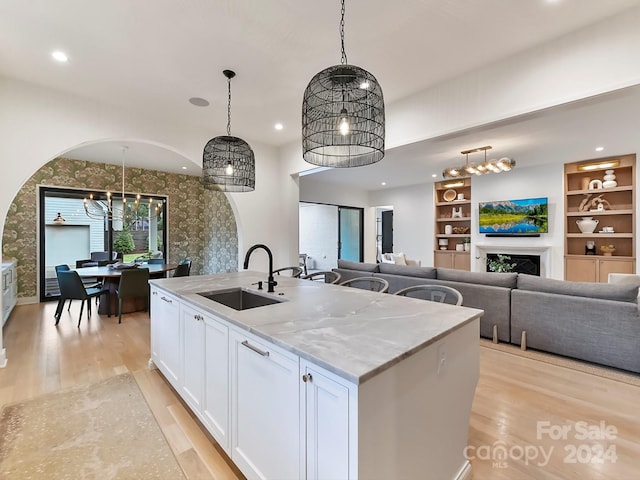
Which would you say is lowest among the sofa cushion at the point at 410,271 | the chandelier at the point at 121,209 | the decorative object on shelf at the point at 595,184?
the sofa cushion at the point at 410,271

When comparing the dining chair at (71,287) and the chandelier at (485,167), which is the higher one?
the chandelier at (485,167)

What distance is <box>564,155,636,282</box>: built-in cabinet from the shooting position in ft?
18.6

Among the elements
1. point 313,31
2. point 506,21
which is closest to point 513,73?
point 506,21

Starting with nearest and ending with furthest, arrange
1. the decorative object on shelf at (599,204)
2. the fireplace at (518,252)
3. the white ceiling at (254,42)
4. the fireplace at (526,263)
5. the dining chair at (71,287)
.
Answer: the white ceiling at (254,42), the dining chair at (71,287), the decorative object on shelf at (599,204), the fireplace at (518,252), the fireplace at (526,263)

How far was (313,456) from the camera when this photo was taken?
112 centimetres

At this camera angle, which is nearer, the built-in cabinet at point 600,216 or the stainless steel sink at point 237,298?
the stainless steel sink at point 237,298

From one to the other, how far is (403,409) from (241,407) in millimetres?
832

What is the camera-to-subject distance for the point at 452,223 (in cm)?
812

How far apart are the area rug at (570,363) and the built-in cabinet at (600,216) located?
3864mm

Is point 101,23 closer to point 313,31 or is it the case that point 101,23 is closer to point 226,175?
point 226,175

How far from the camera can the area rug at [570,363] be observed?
2.70 metres

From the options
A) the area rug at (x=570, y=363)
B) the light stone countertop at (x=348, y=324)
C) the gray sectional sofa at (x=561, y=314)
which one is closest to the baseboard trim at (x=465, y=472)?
the light stone countertop at (x=348, y=324)

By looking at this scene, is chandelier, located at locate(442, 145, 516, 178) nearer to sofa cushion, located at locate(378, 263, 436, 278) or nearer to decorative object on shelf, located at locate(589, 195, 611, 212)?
sofa cushion, located at locate(378, 263, 436, 278)

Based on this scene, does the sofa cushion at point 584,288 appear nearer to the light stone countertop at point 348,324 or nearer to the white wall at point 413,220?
the light stone countertop at point 348,324
